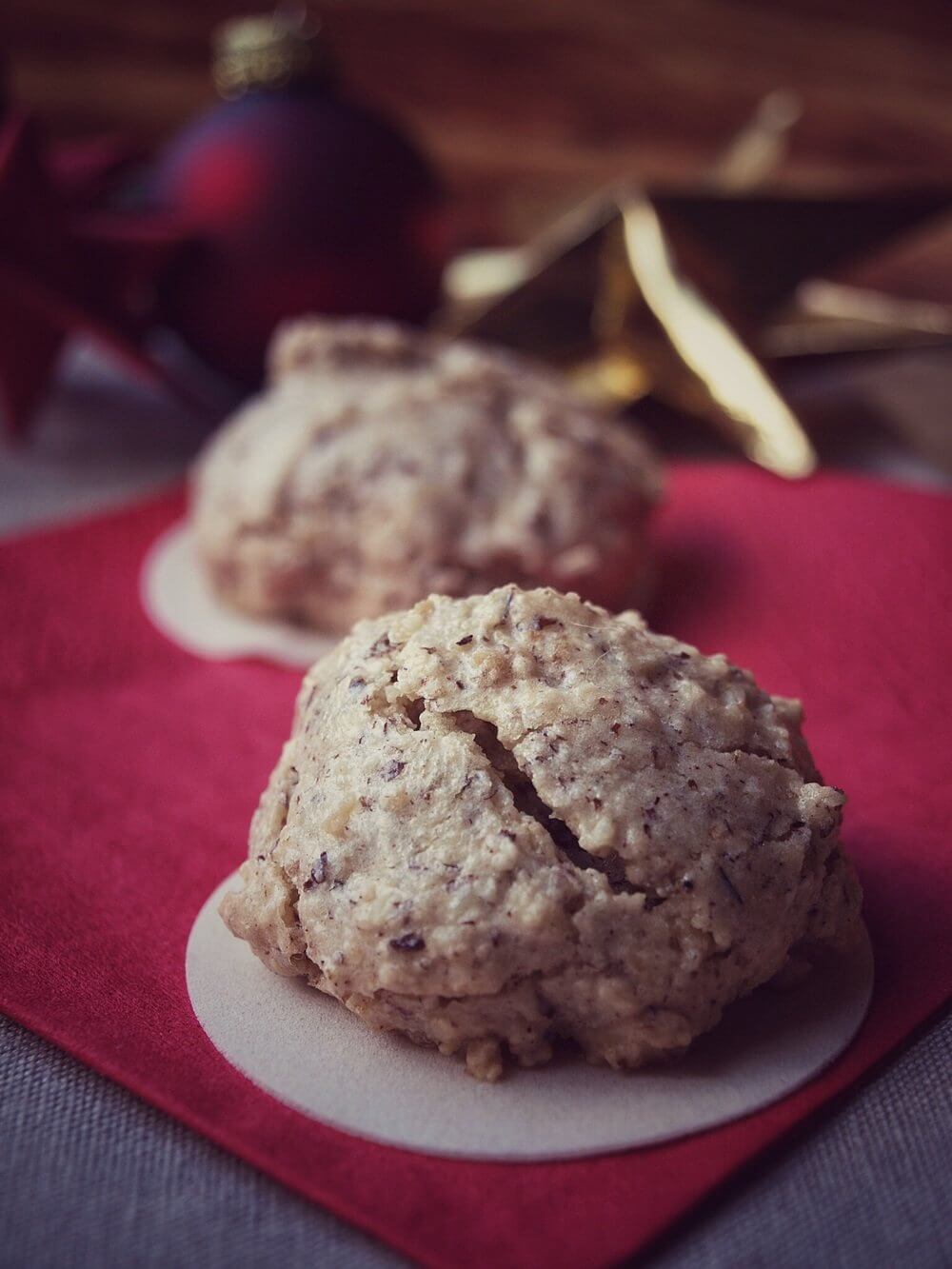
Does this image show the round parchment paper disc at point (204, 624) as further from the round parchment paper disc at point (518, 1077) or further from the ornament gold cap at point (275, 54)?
the ornament gold cap at point (275, 54)

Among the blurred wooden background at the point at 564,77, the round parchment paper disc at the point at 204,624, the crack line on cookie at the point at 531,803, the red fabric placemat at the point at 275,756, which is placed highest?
the crack line on cookie at the point at 531,803

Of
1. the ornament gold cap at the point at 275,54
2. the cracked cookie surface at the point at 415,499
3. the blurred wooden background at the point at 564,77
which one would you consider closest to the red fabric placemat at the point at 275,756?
the cracked cookie surface at the point at 415,499

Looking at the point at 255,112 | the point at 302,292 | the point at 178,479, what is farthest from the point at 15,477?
the point at 255,112

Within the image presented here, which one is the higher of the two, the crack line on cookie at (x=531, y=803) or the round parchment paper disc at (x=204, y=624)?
the crack line on cookie at (x=531, y=803)

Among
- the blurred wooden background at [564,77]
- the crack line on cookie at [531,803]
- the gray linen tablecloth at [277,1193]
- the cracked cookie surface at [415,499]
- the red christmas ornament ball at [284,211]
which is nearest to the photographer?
the gray linen tablecloth at [277,1193]

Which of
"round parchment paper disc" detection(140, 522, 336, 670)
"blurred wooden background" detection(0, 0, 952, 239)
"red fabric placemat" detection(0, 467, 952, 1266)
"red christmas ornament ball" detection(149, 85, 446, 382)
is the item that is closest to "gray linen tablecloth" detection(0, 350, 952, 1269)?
"red fabric placemat" detection(0, 467, 952, 1266)

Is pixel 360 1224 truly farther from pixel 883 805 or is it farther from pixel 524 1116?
pixel 883 805
